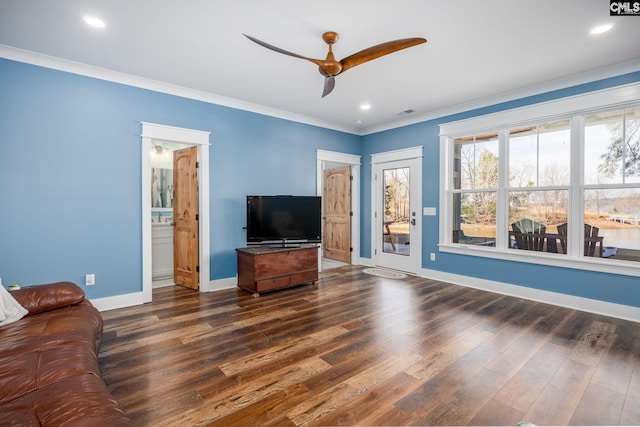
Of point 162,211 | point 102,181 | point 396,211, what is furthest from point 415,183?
point 102,181

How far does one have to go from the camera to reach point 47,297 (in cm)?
227

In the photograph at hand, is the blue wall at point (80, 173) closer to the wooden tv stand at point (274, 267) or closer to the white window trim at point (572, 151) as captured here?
the wooden tv stand at point (274, 267)

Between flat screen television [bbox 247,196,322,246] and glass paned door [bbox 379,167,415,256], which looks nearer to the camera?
flat screen television [bbox 247,196,322,246]

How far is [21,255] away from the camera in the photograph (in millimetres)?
3057

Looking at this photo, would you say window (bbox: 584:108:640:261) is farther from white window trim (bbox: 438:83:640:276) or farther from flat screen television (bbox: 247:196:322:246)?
flat screen television (bbox: 247:196:322:246)

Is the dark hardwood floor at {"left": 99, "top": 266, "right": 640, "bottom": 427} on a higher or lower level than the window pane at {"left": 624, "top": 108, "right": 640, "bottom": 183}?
lower

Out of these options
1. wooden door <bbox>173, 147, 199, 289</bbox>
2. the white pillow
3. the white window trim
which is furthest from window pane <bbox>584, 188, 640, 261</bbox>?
the white pillow

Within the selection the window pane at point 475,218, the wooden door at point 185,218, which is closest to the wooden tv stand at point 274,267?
the wooden door at point 185,218

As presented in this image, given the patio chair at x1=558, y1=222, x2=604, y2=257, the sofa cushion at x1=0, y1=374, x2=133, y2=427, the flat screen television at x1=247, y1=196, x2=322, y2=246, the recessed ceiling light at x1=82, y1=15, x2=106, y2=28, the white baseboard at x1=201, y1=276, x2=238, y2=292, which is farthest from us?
the flat screen television at x1=247, y1=196, x2=322, y2=246

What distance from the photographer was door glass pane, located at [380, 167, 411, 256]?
18.0 feet

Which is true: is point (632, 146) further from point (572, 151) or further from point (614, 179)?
point (572, 151)

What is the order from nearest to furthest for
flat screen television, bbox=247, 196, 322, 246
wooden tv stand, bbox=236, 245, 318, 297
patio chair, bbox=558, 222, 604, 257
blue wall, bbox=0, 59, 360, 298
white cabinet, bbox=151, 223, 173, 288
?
blue wall, bbox=0, 59, 360, 298
patio chair, bbox=558, 222, 604, 257
wooden tv stand, bbox=236, 245, 318, 297
flat screen television, bbox=247, 196, 322, 246
white cabinet, bbox=151, 223, 173, 288

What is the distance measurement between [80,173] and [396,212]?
15.6 ft

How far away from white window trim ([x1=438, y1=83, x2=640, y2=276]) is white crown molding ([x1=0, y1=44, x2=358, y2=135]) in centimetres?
255
